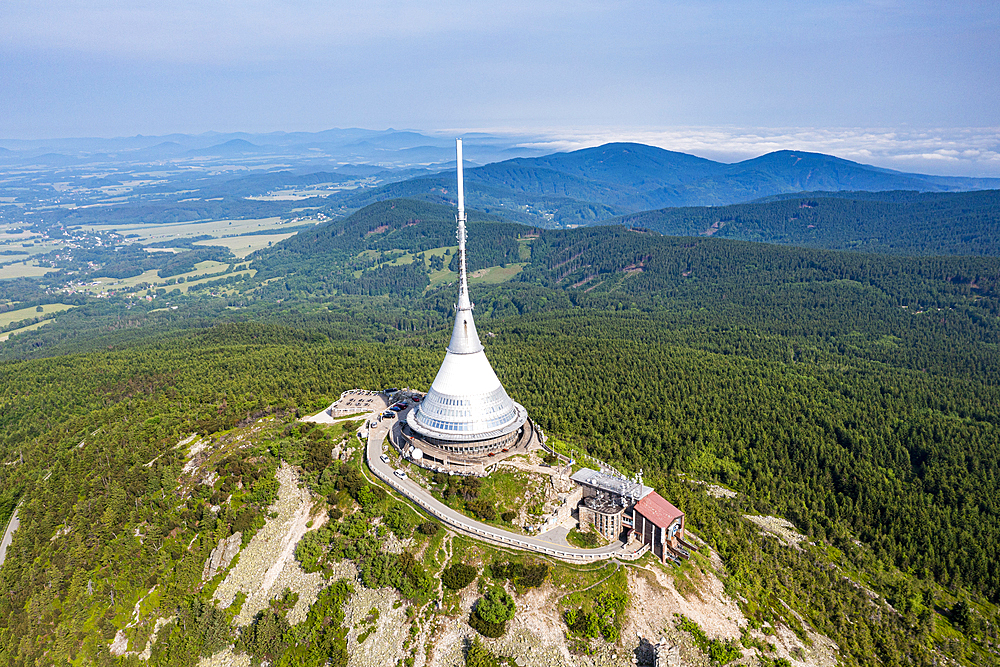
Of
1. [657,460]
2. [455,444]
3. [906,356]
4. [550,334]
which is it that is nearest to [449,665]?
[455,444]

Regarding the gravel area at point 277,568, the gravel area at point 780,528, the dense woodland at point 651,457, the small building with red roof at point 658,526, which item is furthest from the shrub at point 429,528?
the gravel area at point 780,528

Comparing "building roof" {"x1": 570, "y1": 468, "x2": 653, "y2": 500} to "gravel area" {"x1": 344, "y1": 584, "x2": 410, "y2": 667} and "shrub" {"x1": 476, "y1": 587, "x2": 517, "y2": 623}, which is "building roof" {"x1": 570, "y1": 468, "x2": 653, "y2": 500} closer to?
"shrub" {"x1": 476, "y1": 587, "x2": 517, "y2": 623}

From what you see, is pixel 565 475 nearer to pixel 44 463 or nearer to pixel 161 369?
pixel 44 463

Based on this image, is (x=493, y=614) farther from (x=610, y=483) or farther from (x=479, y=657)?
(x=610, y=483)

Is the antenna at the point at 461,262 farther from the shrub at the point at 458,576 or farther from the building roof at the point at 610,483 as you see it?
the shrub at the point at 458,576

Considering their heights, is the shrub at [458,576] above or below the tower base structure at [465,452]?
below
